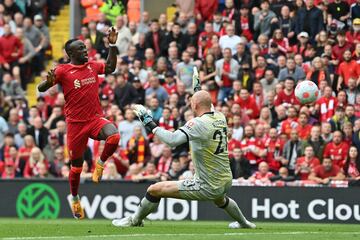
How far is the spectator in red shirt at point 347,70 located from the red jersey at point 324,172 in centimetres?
255

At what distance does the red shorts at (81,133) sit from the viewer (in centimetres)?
1867

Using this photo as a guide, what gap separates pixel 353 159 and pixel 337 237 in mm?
8242

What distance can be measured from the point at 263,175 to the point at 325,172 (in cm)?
124

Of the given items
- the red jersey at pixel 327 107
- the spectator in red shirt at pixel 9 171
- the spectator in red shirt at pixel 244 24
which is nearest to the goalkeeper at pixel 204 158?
the red jersey at pixel 327 107

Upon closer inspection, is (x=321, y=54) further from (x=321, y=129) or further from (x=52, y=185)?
(x=52, y=185)

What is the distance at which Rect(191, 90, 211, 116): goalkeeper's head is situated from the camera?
1653cm

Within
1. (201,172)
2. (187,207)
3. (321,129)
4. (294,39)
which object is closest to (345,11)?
(294,39)

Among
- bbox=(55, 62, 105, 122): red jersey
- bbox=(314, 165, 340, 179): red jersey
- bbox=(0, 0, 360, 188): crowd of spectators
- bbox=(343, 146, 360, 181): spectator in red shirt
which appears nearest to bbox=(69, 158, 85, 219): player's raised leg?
bbox=(55, 62, 105, 122): red jersey

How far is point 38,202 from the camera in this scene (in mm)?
25625

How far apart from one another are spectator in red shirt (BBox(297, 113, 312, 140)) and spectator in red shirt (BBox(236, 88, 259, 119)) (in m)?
1.59

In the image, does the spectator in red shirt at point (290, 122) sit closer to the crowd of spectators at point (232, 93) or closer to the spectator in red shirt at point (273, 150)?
the crowd of spectators at point (232, 93)

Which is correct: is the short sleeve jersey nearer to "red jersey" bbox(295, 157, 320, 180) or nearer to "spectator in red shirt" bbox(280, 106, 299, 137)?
"red jersey" bbox(295, 157, 320, 180)

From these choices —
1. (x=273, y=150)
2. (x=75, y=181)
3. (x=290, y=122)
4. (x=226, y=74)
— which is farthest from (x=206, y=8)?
(x=75, y=181)

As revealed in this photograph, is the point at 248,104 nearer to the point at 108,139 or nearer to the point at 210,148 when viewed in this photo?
the point at 108,139
